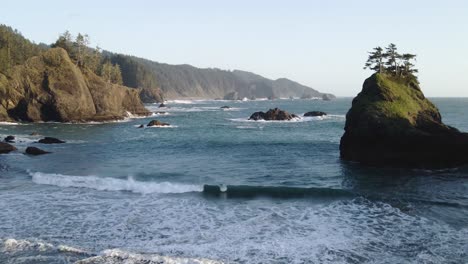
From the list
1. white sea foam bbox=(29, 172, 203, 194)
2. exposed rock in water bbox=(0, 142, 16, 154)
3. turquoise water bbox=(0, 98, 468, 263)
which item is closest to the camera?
turquoise water bbox=(0, 98, 468, 263)

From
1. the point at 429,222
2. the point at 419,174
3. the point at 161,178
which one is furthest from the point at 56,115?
the point at 429,222

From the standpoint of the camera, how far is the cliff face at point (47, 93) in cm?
7638

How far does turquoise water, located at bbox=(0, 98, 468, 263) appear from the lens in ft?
51.0

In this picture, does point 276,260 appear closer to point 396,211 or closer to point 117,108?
point 396,211

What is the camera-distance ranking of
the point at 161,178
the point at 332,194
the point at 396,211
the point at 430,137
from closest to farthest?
the point at 396,211 → the point at 332,194 → the point at 161,178 → the point at 430,137

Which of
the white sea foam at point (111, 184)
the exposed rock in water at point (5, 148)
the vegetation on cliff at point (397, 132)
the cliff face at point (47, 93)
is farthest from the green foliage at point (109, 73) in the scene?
the white sea foam at point (111, 184)

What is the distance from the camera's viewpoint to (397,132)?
3306cm

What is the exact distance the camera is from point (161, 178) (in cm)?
2959

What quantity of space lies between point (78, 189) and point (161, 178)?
18.8 feet

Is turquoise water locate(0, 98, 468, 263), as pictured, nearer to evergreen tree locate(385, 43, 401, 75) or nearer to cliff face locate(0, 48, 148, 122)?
evergreen tree locate(385, 43, 401, 75)

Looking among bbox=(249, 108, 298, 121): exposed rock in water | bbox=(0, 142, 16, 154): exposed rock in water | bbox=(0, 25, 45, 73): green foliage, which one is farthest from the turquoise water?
bbox=(0, 25, 45, 73): green foliage

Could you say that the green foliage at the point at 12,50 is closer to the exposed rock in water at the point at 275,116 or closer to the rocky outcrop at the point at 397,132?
the exposed rock in water at the point at 275,116

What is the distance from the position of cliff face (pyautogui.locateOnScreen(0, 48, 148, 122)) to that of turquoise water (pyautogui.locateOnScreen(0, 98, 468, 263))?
135ft

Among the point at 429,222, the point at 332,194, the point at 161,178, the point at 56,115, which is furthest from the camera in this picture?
the point at 56,115
